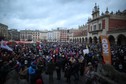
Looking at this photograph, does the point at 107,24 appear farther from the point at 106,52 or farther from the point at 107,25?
the point at 106,52

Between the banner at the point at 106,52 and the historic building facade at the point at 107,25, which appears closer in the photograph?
the banner at the point at 106,52

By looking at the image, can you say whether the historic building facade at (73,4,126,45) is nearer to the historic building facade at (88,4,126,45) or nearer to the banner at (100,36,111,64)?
the historic building facade at (88,4,126,45)

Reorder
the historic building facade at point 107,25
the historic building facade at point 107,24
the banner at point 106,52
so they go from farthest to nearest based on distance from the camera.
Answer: the historic building facade at point 107,24, the historic building facade at point 107,25, the banner at point 106,52

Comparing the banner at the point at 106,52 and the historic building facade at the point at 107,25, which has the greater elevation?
the historic building facade at the point at 107,25

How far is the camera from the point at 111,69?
6266 millimetres

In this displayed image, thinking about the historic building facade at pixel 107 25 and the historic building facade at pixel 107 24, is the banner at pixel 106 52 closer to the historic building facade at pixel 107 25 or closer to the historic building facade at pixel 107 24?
the historic building facade at pixel 107 25

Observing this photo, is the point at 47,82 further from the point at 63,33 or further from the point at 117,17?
the point at 63,33

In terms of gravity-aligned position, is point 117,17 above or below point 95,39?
above

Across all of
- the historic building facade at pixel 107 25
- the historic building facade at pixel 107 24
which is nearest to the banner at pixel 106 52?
the historic building facade at pixel 107 25

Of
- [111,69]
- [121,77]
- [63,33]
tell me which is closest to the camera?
[121,77]

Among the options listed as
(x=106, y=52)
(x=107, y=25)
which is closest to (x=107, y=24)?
(x=107, y=25)

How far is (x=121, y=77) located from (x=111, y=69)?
0.73 meters

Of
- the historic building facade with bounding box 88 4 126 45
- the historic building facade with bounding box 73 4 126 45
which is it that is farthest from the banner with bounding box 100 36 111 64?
the historic building facade with bounding box 88 4 126 45

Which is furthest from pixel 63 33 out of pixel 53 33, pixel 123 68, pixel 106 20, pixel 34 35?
pixel 123 68
